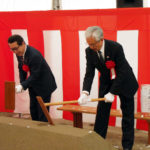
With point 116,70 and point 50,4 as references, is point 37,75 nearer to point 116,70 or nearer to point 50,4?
point 116,70

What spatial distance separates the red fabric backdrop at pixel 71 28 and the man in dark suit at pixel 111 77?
2.33 ft

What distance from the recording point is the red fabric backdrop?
300 cm

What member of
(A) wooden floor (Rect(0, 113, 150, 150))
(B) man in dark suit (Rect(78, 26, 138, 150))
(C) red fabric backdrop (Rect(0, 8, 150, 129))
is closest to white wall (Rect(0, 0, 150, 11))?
(C) red fabric backdrop (Rect(0, 8, 150, 129))

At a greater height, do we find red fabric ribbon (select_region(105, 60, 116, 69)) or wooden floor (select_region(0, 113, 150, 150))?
red fabric ribbon (select_region(105, 60, 116, 69))

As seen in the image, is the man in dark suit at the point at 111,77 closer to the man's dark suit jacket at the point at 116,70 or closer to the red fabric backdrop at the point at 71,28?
the man's dark suit jacket at the point at 116,70

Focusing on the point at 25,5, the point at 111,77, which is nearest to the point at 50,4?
the point at 25,5

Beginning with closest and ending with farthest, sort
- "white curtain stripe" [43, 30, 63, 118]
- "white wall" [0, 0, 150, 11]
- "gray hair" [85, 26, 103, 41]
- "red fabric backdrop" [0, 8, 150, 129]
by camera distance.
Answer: "gray hair" [85, 26, 103, 41], "red fabric backdrop" [0, 8, 150, 129], "white curtain stripe" [43, 30, 63, 118], "white wall" [0, 0, 150, 11]

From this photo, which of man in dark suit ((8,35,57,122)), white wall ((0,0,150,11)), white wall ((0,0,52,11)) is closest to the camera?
man in dark suit ((8,35,57,122))

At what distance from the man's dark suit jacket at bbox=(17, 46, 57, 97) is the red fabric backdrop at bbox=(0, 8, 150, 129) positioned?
52cm

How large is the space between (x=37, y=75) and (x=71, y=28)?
2.62 feet

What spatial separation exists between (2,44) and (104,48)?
1.69 meters

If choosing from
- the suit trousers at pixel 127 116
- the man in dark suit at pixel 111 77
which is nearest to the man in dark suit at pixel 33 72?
the man in dark suit at pixel 111 77

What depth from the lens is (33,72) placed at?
274 cm

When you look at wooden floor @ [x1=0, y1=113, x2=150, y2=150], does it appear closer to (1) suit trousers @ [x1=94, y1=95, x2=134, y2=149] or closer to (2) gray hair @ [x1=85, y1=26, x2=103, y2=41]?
(1) suit trousers @ [x1=94, y1=95, x2=134, y2=149]
